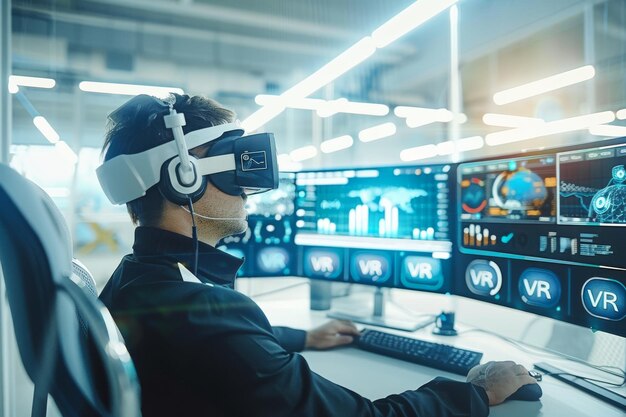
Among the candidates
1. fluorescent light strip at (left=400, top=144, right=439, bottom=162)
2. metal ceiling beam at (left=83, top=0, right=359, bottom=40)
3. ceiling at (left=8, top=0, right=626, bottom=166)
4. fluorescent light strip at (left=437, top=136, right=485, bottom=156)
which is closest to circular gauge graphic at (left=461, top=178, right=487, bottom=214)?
ceiling at (left=8, top=0, right=626, bottom=166)

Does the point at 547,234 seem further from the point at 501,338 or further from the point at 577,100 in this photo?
the point at 577,100

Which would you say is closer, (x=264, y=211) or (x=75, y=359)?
(x=75, y=359)

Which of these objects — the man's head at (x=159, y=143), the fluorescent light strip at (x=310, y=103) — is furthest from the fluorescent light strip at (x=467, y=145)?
the man's head at (x=159, y=143)

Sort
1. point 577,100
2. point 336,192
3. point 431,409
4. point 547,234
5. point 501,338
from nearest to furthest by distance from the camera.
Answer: point 431,409, point 547,234, point 501,338, point 336,192, point 577,100

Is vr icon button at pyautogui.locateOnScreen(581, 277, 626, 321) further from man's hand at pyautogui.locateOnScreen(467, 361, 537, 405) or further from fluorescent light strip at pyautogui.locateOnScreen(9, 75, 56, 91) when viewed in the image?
fluorescent light strip at pyautogui.locateOnScreen(9, 75, 56, 91)

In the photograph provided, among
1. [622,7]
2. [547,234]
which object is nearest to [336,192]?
[547,234]

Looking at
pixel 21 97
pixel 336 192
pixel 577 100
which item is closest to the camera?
pixel 336 192

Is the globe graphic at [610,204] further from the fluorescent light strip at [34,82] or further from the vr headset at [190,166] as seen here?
the fluorescent light strip at [34,82]

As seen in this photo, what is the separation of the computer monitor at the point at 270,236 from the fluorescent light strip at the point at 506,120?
11.5ft

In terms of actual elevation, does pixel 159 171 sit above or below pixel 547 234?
above

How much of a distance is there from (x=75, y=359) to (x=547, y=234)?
1205 mm

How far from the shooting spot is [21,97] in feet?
6.23

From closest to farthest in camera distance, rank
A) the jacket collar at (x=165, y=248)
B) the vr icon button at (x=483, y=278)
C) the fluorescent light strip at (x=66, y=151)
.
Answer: the jacket collar at (x=165, y=248), the vr icon button at (x=483, y=278), the fluorescent light strip at (x=66, y=151)

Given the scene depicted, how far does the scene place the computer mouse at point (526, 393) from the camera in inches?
40.1
